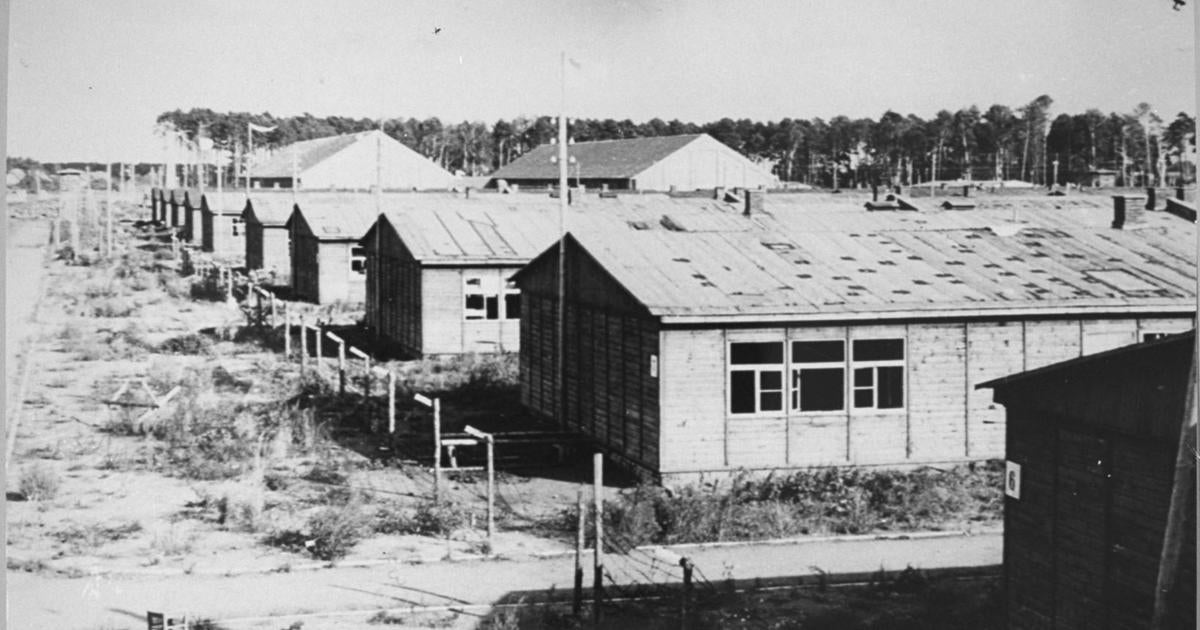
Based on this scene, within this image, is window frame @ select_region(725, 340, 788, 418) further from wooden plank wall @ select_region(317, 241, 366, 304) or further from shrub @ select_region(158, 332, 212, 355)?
wooden plank wall @ select_region(317, 241, 366, 304)

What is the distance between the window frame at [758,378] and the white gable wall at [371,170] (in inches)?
1816

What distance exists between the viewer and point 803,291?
18625mm

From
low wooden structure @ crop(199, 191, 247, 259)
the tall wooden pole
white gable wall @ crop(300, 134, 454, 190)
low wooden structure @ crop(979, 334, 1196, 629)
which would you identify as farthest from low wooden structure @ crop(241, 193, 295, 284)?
low wooden structure @ crop(979, 334, 1196, 629)

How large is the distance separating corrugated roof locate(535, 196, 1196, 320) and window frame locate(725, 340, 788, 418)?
586 mm

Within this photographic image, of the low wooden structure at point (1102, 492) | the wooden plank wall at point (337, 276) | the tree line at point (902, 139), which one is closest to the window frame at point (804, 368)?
the low wooden structure at point (1102, 492)

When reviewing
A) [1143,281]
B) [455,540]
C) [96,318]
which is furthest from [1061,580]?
[96,318]

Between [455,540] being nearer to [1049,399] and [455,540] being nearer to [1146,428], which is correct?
[1049,399]

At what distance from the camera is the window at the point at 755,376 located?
18.2 meters

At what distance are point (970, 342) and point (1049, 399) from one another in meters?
8.14

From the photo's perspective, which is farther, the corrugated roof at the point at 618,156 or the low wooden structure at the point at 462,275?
the corrugated roof at the point at 618,156

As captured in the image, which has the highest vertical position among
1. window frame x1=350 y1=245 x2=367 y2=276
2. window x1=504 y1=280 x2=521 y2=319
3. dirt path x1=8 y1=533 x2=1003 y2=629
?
window frame x1=350 y1=245 x2=367 y2=276

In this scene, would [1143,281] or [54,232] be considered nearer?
[1143,281]

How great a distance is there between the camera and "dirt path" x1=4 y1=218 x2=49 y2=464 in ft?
52.9

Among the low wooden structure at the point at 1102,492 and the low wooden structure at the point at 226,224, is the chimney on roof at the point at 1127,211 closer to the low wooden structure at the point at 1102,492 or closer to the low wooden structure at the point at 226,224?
the low wooden structure at the point at 1102,492
